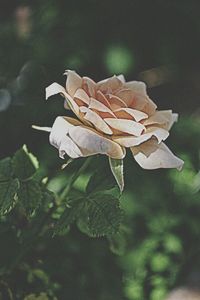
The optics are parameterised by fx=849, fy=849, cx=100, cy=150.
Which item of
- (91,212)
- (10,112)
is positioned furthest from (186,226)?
(91,212)

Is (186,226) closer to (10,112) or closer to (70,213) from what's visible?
(10,112)

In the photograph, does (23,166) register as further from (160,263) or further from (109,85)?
(160,263)

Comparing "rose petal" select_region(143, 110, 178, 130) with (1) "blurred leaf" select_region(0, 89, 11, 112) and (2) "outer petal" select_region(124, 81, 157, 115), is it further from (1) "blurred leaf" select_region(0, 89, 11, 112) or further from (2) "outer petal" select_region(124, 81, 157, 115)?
(1) "blurred leaf" select_region(0, 89, 11, 112)

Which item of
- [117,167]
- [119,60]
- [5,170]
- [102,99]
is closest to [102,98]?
[102,99]

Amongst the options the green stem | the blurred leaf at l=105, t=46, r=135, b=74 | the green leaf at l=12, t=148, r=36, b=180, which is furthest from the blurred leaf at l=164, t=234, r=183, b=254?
the blurred leaf at l=105, t=46, r=135, b=74

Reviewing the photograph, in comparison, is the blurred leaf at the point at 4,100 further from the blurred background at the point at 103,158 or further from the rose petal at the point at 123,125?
the rose petal at the point at 123,125
